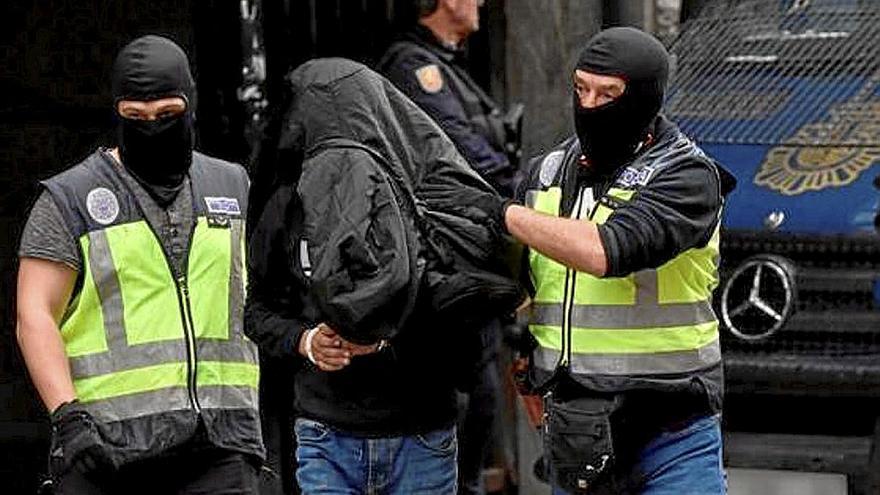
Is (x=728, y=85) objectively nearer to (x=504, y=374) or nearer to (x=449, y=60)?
(x=449, y=60)

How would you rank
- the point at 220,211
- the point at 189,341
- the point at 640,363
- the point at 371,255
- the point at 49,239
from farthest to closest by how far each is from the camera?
the point at 220,211 < the point at 189,341 < the point at 49,239 < the point at 640,363 < the point at 371,255

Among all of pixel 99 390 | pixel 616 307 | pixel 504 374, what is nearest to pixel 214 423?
pixel 99 390

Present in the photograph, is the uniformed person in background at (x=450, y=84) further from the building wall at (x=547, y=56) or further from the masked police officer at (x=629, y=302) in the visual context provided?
the masked police officer at (x=629, y=302)

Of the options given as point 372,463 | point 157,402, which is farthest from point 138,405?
point 372,463

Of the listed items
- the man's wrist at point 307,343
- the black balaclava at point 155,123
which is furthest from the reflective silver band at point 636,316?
the black balaclava at point 155,123

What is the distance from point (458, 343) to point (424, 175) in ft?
1.22

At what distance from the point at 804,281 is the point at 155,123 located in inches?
101

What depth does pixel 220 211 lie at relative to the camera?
5051mm

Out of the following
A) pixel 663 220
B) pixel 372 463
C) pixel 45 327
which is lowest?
pixel 372 463

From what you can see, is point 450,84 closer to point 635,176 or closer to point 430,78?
point 430,78

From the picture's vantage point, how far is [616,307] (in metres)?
4.70

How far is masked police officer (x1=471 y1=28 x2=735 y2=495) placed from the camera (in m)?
4.64

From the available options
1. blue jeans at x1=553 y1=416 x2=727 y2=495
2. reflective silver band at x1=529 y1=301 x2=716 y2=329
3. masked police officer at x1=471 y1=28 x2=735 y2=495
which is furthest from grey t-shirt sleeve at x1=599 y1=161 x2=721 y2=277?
blue jeans at x1=553 y1=416 x2=727 y2=495

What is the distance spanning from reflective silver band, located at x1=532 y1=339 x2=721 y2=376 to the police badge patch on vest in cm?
84
